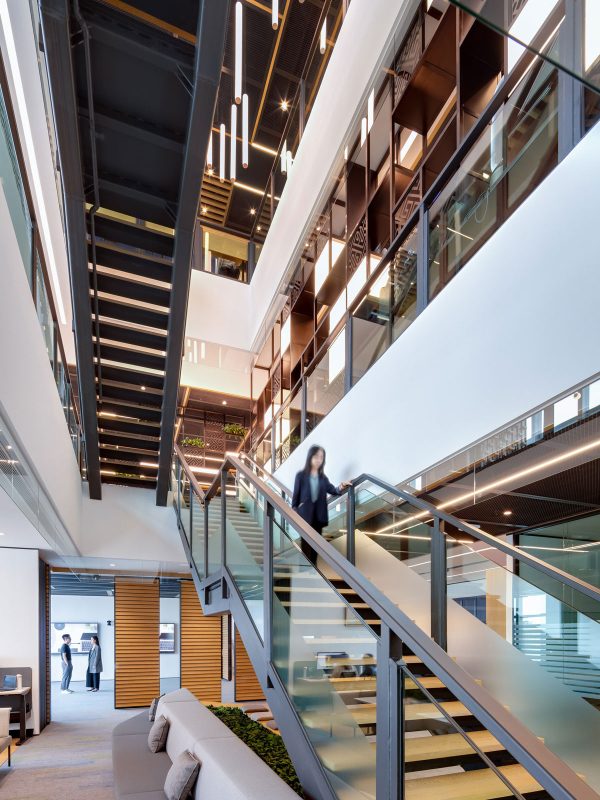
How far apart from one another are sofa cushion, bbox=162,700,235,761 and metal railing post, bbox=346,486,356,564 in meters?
1.78

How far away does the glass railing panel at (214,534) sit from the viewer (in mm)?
5805

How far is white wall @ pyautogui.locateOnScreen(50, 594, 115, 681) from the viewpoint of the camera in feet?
58.2

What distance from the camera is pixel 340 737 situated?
2.57 m

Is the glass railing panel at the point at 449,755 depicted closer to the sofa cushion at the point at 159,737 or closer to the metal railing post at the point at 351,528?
the metal railing post at the point at 351,528

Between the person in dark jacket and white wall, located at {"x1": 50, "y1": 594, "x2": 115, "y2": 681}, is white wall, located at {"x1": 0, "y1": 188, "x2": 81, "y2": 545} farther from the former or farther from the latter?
white wall, located at {"x1": 50, "y1": 594, "x2": 115, "y2": 681}

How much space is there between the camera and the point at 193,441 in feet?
47.2

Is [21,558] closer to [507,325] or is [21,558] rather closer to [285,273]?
[285,273]

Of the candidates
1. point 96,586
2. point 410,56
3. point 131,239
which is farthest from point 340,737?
point 96,586

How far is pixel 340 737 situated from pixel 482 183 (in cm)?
361

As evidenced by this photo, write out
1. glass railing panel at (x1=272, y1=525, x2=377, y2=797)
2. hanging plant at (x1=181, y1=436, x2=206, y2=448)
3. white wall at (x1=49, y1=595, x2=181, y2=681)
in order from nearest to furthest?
1. glass railing panel at (x1=272, y1=525, x2=377, y2=797)
2. hanging plant at (x1=181, y1=436, x2=206, y2=448)
3. white wall at (x1=49, y1=595, x2=181, y2=681)

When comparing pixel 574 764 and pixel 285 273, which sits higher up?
pixel 285 273

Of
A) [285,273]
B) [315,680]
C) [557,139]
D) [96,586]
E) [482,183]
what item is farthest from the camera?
[96,586]

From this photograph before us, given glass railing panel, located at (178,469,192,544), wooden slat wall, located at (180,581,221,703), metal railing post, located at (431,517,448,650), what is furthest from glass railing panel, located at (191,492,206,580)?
wooden slat wall, located at (180,581,221,703)

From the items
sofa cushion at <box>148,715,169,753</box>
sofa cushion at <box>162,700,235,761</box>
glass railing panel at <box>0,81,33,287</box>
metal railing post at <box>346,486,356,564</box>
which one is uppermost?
glass railing panel at <box>0,81,33,287</box>
